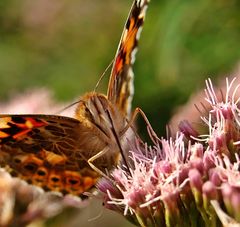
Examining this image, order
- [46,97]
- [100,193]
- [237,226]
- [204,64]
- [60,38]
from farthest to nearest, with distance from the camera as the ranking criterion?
[60,38]
[46,97]
[204,64]
[100,193]
[237,226]

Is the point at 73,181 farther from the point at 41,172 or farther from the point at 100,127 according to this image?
the point at 100,127

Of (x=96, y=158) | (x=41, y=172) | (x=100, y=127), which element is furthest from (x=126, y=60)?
(x=41, y=172)

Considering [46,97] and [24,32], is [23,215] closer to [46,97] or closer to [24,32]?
[46,97]

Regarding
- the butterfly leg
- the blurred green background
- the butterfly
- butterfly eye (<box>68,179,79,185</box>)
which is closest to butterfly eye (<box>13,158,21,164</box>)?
the butterfly

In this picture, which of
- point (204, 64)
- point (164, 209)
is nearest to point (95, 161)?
point (164, 209)

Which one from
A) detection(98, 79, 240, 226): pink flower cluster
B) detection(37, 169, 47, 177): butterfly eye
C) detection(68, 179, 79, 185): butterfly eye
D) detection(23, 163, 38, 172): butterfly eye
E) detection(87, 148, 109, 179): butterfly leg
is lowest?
detection(98, 79, 240, 226): pink flower cluster

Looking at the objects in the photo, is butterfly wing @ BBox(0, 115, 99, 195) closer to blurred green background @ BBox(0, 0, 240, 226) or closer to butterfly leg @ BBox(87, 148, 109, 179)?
butterfly leg @ BBox(87, 148, 109, 179)

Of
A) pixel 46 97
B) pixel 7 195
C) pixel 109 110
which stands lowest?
pixel 109 110
